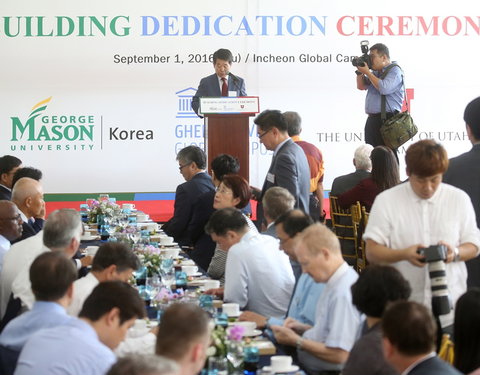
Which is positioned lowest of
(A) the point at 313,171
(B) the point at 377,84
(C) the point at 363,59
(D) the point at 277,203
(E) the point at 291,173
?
(D) the point at 277,203

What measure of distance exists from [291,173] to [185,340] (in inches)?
152

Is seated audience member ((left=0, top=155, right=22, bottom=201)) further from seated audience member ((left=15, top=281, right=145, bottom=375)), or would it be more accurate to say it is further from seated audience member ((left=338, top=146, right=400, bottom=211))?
seated audience member ((left=15, top=281, right=145, bottom=375))

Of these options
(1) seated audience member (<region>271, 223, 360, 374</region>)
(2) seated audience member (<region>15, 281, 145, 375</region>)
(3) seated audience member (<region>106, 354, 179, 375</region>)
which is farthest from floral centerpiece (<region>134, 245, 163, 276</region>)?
(3) seated audience member (<region>106, 354, 179, 375</region>)

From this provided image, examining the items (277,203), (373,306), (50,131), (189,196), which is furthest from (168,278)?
(50,131)

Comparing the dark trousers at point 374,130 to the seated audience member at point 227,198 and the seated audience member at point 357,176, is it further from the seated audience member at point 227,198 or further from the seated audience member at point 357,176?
the seated audience member at point 227,198

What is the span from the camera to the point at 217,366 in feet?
11.4

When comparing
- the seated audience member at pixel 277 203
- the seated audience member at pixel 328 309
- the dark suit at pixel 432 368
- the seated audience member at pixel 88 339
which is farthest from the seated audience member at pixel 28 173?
the dark suit at pixel 432 368

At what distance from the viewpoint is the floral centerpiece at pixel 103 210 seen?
8.15 m

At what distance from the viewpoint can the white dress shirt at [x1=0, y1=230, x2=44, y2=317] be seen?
16.1 feet

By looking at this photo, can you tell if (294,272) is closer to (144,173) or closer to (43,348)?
(43,348)

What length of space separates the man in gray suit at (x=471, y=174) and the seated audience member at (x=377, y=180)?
8.21ft

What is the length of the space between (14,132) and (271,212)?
721 cm

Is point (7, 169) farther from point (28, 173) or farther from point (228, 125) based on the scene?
point (228, 125)

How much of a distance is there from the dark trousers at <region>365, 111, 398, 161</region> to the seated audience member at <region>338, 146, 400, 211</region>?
2.05 m
